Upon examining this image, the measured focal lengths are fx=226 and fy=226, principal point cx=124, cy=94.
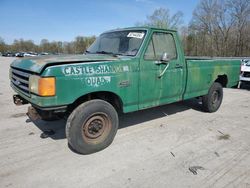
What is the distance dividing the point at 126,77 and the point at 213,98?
3403mm

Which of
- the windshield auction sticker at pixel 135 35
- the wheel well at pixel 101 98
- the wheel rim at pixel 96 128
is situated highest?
the windshield auction sticker at pixel 135 35

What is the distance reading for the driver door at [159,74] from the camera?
13.9 feet

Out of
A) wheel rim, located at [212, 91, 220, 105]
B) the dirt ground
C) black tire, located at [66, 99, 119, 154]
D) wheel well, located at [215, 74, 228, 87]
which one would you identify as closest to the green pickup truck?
black tire, located at [66, 99, 119, 154]

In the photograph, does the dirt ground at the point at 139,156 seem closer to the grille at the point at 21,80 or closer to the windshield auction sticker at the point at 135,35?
the grille at the point at 21,80

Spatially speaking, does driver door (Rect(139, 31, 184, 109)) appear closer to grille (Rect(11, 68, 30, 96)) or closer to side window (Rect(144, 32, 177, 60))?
side window (Rect(144, 32, 177, 60))

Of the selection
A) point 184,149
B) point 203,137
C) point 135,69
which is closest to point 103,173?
point 184,149

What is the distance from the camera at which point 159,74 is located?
14.6 feet

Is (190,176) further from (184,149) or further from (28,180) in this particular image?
(28,180)

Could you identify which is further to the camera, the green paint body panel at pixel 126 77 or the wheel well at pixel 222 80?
the wheel well at pixel 222 80

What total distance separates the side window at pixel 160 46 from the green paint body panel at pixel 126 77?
0.10 m

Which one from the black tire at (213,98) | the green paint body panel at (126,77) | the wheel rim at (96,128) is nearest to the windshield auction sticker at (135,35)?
the green paint body panel at (126,77)

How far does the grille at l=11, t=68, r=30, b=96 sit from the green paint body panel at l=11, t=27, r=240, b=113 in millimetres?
91

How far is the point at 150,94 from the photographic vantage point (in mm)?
4375

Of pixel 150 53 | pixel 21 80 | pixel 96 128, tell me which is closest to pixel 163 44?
pixel 150 53
